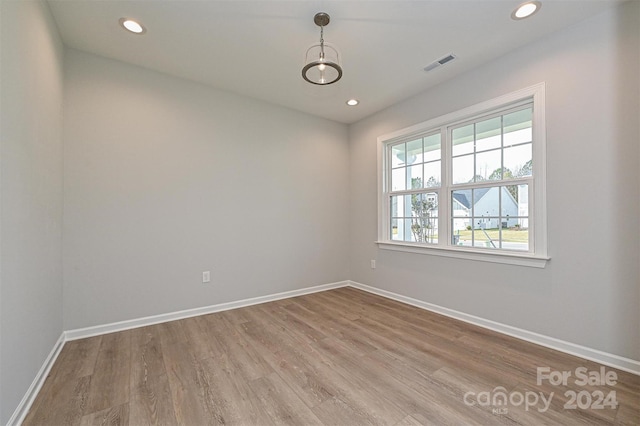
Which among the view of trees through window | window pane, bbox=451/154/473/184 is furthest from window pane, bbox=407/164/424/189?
window pane, bbox=451/154/473/184

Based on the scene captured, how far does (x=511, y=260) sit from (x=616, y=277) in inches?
26.8

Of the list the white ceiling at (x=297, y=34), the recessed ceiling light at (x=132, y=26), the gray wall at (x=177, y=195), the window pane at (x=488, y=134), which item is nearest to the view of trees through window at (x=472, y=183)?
the window pane at (x=488, y=134)

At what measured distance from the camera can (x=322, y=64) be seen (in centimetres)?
196

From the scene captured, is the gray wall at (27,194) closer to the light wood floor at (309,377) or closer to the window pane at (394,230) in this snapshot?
the light wood floor at (309,377)

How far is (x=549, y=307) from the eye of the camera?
236 cm

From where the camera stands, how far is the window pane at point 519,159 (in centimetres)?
256

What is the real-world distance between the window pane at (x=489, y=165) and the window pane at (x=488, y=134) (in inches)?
2.9

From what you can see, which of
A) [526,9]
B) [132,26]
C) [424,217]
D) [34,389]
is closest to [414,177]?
[424,217]

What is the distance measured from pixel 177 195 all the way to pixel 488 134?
3489 mm

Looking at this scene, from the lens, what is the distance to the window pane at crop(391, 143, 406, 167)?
3.85 meters

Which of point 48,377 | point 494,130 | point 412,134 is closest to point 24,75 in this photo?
point 48,377

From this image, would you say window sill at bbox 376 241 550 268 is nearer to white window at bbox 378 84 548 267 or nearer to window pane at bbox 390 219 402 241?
white window at bbox 378 84 548 267

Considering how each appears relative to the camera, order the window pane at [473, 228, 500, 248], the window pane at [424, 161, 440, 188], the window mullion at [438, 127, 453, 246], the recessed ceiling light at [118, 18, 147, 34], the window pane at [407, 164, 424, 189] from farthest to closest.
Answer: the window pane at [407, 164, 424, 189] → the window pane at [424, 161, 440, 188] → the window mullion at [438, 127, 453, 246] → the window pane at [473, 228, 500, 248] → the recessed ceiling light at [118, 18, 147, 34]

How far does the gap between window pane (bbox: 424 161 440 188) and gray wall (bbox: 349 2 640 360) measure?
0.85m
